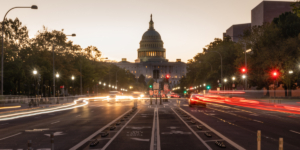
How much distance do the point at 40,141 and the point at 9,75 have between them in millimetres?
46744

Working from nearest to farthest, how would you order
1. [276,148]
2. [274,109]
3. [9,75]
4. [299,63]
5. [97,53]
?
[276,148] < [274,109] < [299,63] < [9,75] < [97,53]

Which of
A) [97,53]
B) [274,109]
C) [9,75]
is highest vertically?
[97,53]

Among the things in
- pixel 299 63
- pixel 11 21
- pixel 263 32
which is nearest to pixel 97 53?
pixel 11 21

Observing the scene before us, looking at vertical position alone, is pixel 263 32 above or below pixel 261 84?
above

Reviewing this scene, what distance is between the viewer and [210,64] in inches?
3223

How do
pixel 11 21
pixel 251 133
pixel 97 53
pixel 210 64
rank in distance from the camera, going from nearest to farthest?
pixel 251 133
pixel 11 21
pixel 210 64
pixel 97 53

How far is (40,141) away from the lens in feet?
42.5

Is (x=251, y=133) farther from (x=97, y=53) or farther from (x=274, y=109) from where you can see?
(x=97, y=53)

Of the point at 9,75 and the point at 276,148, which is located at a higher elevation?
the point at 9,75

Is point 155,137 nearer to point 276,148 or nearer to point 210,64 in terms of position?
point 276,148

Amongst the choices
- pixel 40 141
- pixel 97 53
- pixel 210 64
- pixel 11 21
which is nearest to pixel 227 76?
pixel 210 64

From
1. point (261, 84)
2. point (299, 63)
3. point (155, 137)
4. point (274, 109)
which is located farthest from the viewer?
point (261, 84)

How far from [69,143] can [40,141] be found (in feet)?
4.68

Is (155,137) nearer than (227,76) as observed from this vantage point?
Yes
